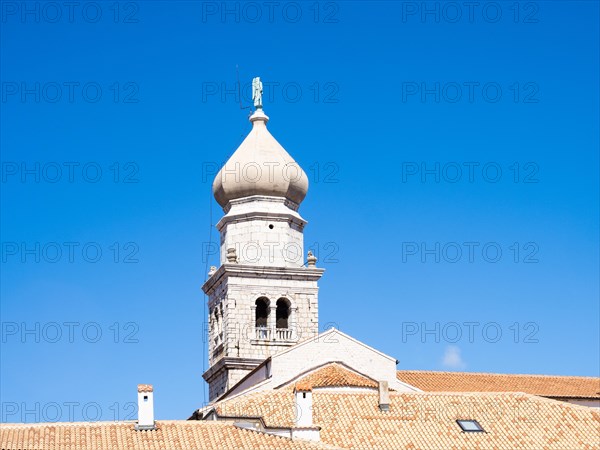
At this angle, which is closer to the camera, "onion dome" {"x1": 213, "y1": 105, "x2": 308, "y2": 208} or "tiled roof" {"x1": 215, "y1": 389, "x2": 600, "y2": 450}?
"tiled roof" {"x1": 215, "y1": 389, "x2": 600, "y2": 450}

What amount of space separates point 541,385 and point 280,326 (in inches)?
519

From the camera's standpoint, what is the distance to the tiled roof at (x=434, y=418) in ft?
217

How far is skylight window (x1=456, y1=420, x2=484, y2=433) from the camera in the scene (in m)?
67.4

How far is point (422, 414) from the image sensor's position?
6856cm

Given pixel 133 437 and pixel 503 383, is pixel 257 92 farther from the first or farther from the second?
pixel 133 437

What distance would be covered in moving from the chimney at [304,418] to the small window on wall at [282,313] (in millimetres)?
22472

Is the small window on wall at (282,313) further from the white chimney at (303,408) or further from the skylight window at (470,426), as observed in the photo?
the white chimney at (303,408)

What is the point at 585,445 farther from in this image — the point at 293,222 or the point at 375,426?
the point at 293,222

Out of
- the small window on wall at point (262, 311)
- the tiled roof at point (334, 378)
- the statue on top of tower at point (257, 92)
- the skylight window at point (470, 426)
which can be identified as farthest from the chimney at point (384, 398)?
the statue on top of tower at point (257, 92)

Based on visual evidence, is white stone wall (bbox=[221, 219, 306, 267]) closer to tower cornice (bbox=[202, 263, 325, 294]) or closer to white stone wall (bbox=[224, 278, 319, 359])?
tower cornice (bbox=[202, 263, 325, 294])

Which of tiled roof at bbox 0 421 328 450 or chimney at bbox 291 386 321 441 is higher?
chimney at bbox 291 386 321 441

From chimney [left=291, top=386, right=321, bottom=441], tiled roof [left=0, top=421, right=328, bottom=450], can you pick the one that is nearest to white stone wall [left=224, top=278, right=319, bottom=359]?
chimney [left=291, top=386, right=321, bottom=441]

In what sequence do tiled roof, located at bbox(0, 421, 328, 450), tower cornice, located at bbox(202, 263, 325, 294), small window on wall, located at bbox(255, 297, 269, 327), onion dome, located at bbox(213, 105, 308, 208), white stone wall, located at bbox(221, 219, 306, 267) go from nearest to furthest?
tiled roof, located at bbox(0, 421, 328, 450)
tower cornice, located at bbox(202, 263, 325, 294)
small window on wall, located at bbox(255, 297, 269, 327)
white stone wall, located at bbox(221, 219, 306, 267)
onion dome, located at bbox(213, 105, 308, 208)

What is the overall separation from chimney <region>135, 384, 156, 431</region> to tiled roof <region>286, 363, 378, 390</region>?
12.4 m
